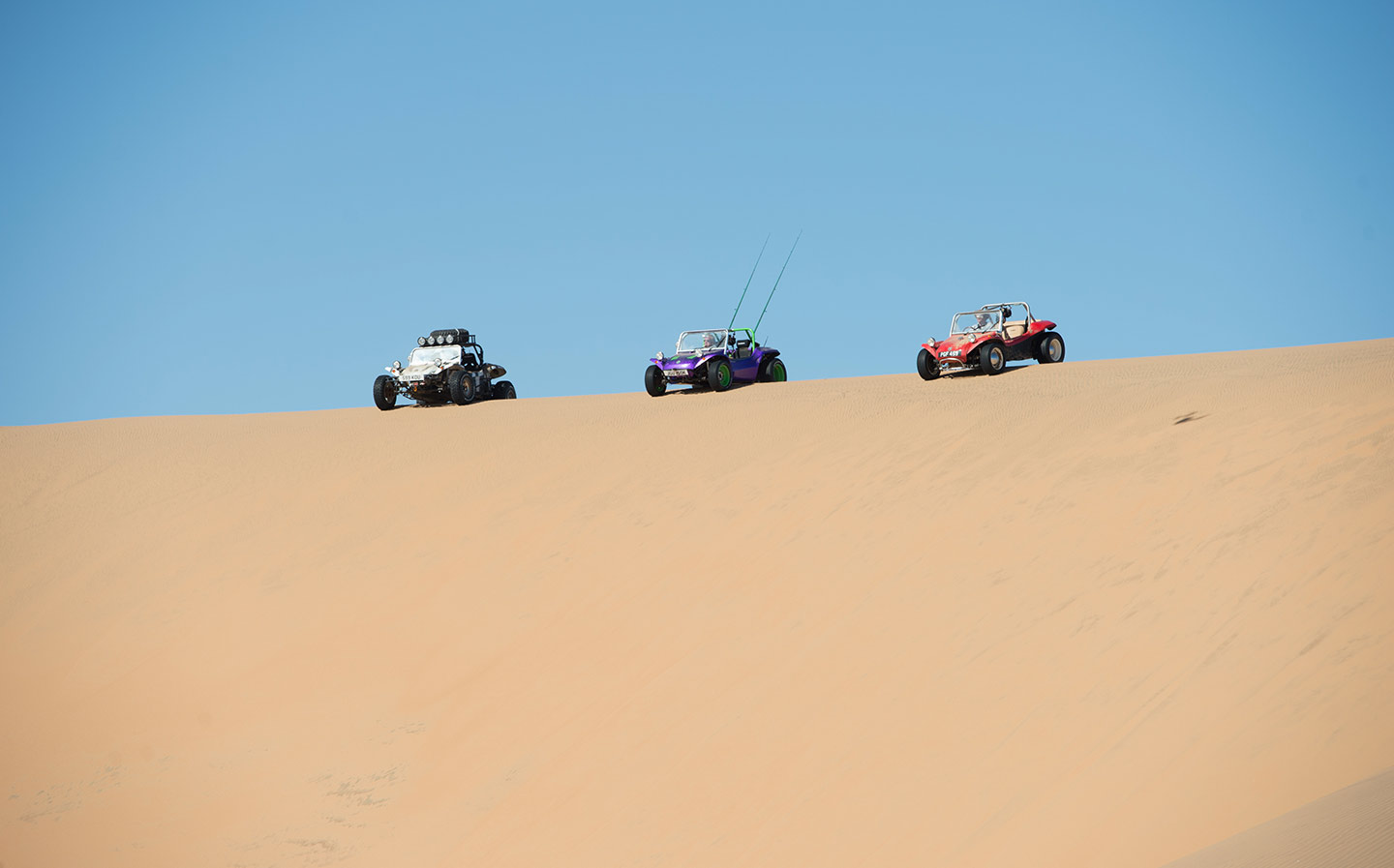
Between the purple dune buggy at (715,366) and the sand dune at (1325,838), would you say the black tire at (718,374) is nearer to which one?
the purple dune buggy at (715,366)

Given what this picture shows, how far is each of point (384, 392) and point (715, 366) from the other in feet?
27.7

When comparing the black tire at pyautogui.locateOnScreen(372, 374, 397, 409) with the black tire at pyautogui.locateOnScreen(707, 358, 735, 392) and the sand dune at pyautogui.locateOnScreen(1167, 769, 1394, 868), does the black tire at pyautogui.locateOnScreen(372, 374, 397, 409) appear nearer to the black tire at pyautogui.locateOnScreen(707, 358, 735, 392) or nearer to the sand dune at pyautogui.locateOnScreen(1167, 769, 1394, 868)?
the black tire at pyautogui.locateOnScreen(707, 358, 735, 392)

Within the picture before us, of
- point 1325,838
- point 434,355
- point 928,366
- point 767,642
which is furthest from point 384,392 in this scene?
point 1325,838

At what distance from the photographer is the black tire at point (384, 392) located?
26000 mm

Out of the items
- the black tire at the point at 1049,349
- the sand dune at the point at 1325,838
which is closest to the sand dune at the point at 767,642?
the sand dune at the point at 1325,838

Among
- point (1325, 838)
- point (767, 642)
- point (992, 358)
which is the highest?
point (992, 358)

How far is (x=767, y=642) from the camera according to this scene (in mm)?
10266

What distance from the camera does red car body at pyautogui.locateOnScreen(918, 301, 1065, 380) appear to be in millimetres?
19719

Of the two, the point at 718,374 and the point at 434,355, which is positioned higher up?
the point at 434,355

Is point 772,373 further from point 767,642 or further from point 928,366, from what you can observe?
point 767,642

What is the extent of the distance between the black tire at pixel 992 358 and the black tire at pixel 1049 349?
4.01 feet

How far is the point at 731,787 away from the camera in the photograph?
8.38 m

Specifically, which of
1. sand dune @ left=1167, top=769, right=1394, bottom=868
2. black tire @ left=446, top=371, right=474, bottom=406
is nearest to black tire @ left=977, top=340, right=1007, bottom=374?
black tire @ left=446, top=371, right=474, bottom=406

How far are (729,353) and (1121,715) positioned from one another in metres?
16.3
